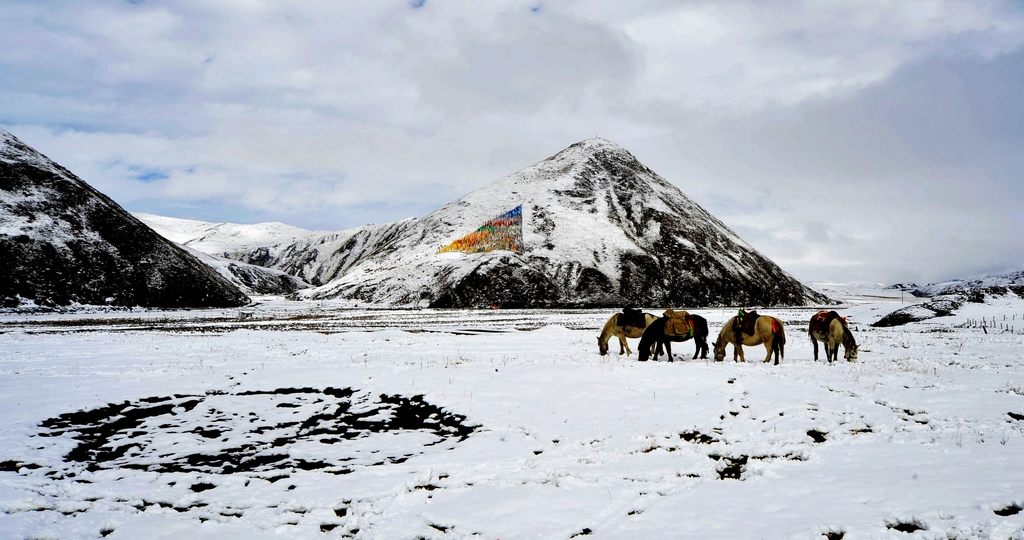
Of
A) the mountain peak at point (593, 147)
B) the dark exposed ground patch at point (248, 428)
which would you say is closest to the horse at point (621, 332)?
the dark exposed ground patch at point (248, 428)

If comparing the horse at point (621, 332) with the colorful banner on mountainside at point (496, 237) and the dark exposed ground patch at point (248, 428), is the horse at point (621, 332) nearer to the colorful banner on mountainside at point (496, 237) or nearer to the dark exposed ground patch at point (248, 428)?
the dark exposed ground patch at point (248, 428)

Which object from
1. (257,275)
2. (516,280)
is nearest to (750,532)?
(516,280)

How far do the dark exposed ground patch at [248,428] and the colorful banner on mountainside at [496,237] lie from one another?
8362 centimetres

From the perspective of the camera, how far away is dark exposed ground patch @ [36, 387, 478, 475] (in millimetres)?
12328

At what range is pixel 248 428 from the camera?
14695mm

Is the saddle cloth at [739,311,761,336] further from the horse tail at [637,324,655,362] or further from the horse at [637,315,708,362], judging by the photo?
the horse tail at [637,324,655,362]

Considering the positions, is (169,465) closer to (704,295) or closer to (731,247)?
(704,295)

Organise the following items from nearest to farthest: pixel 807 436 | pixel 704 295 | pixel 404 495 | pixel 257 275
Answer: pixel 404 495 < pixel 807 436 < pixel 704 295 < pixel 257 275

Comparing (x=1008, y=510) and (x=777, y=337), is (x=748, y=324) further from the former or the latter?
(x=1008, y=510)

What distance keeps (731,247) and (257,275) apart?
142087mm

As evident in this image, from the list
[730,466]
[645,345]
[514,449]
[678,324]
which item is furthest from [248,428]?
[678,324]

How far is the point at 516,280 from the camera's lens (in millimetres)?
92000

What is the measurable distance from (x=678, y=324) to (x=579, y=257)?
7828cm

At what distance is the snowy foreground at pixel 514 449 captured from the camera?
838 centimetres
